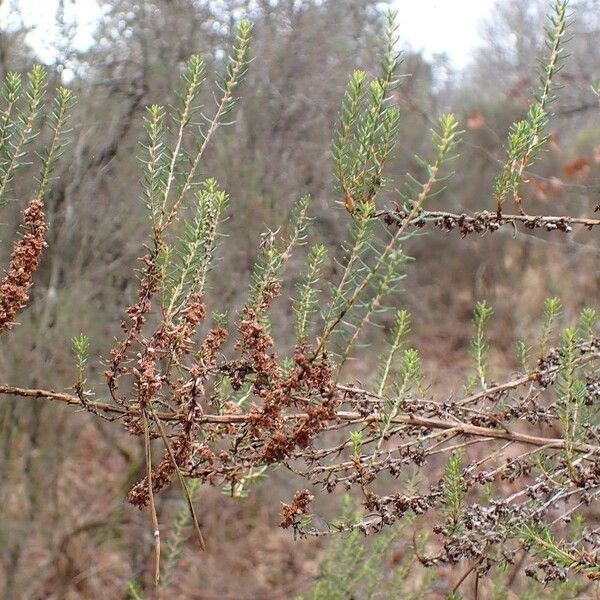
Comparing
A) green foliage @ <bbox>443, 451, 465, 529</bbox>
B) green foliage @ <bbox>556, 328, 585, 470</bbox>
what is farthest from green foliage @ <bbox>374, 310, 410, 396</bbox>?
green foliage @ <bbox>556, 328, 585, 470</bbox>

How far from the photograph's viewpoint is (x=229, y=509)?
618cm

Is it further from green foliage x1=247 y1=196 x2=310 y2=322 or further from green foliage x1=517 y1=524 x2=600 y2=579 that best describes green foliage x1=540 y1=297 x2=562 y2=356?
green foliage x1=247 y1=196 x2=310 y2=322

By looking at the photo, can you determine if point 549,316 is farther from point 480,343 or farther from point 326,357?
point 326,357

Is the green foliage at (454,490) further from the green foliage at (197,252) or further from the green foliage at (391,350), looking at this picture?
the green foliage at (197,252)

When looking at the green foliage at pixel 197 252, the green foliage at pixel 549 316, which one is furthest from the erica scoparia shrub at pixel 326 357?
the green foliage at pixel 549 316

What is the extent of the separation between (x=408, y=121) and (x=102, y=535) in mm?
4182

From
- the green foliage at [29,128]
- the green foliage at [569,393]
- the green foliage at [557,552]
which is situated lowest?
the green foliage at [557,552]

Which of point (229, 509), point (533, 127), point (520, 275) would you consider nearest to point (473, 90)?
point (520, 275)

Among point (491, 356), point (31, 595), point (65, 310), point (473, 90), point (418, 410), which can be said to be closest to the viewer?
point (418, 410)

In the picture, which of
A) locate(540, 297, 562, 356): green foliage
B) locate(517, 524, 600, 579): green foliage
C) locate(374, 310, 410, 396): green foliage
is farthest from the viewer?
locate(540, 297, 562, 356): green foliage

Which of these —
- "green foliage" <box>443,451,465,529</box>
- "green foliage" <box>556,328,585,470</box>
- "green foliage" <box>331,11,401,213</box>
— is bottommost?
"green foliage" <box>443,451,465,529</box>

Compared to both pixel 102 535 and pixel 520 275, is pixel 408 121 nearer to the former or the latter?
pixel 102 535

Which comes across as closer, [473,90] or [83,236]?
[83,236]

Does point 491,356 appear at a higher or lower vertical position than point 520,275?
lower
